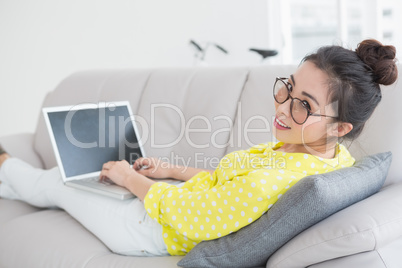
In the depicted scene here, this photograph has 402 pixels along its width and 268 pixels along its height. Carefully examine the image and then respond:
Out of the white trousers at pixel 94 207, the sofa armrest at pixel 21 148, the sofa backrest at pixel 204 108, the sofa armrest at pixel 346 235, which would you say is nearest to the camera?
the sofa armrest at pixel 346 235

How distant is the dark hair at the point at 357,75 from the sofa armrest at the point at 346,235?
0.25 metres

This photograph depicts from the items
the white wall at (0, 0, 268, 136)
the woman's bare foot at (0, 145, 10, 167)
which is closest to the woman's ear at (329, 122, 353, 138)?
the woman's bare foot at (0, 145, 10, 167)

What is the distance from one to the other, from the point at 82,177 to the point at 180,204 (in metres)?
0.70

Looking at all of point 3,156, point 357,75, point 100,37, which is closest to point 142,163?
point 3,156

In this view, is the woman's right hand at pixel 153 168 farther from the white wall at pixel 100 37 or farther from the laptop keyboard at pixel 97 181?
the white wall at pixel 100 37

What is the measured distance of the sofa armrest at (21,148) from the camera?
93.7 inches

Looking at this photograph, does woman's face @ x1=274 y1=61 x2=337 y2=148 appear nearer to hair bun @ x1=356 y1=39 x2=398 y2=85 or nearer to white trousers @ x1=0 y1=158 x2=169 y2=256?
hair bun @ x1=356 y1=39 x2=398 y2=85

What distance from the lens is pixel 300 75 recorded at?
125 cm

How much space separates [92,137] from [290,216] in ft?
3.52

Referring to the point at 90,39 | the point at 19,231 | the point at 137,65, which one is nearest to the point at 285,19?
the point at 137,65

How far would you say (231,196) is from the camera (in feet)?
3.82

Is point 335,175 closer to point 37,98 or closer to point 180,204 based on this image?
point 180,204

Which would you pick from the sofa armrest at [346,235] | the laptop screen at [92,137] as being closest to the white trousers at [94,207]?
the laptop screen at [92,137]

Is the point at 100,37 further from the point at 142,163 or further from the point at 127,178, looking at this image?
the point at 127,178
